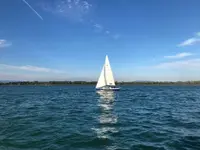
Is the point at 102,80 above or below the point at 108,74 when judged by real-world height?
below

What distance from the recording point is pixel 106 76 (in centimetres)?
11350

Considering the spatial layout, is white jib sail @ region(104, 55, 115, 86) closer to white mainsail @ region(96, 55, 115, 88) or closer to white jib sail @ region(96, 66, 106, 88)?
white mainsail @ region(96, 55, 115, 88)

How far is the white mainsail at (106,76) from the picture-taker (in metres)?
113

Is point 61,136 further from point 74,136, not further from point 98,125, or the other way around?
point 98,125

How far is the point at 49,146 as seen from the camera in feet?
56.5

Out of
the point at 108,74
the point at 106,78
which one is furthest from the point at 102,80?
the point at 108,74

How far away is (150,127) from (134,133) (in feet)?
10.3

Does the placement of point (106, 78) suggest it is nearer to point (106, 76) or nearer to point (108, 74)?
point (106, 76)

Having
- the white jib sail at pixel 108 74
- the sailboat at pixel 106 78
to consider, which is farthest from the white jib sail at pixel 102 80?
the white jib sail at pixel 108 74

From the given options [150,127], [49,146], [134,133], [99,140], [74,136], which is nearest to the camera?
[49,146]

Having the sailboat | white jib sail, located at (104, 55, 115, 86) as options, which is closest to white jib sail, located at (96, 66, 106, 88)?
the sailboat

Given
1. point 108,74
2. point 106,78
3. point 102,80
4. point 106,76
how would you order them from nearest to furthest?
point 108,74 → point 106,76 → point 106,78 → point 102,80

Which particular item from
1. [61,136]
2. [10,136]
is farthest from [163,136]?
[10,136]

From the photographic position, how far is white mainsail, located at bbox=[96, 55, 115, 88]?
113312 mm
